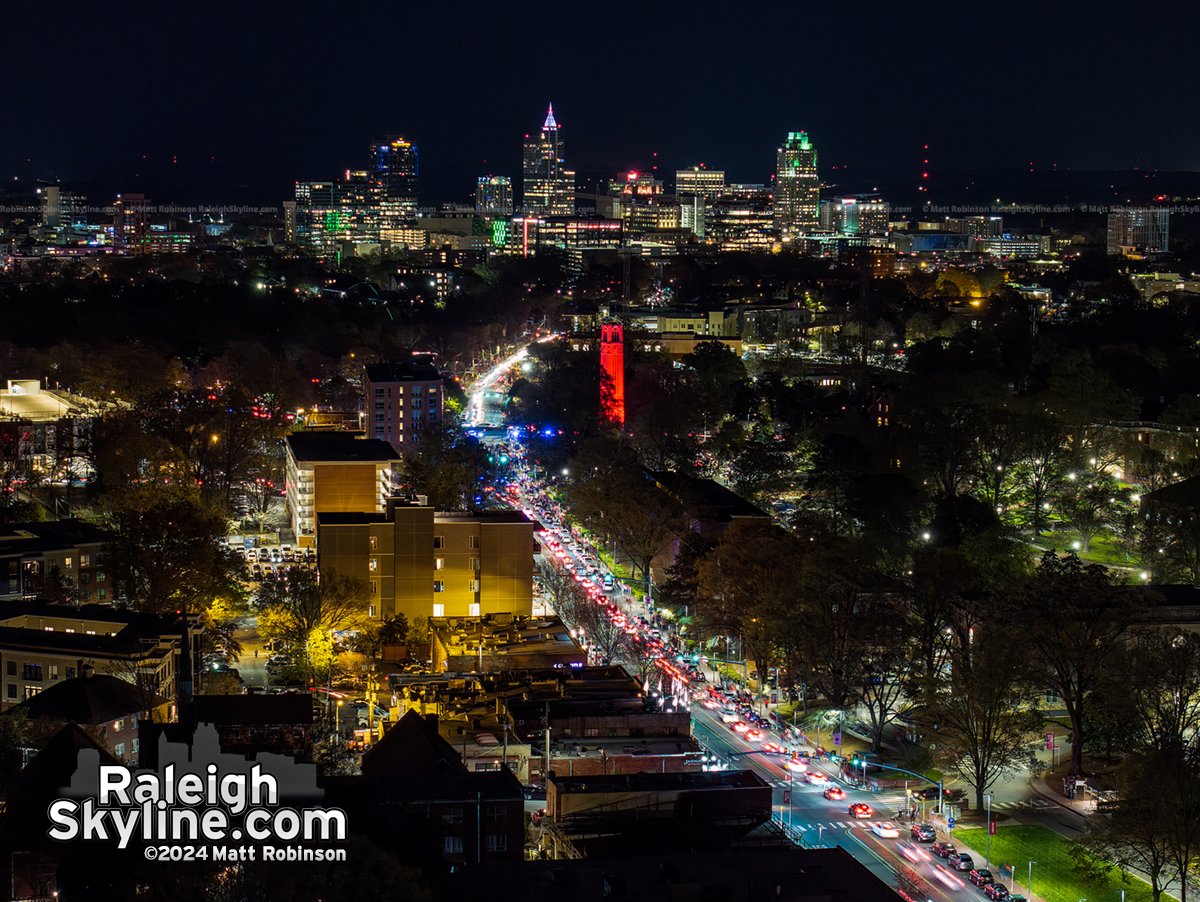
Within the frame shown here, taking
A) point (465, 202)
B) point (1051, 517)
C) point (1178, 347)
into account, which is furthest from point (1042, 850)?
point (465, 202)

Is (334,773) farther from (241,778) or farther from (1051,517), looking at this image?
(1051,517)

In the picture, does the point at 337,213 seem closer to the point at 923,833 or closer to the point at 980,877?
the point at 923,833

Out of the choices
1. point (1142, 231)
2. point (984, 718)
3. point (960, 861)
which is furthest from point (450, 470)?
point (1142, 231)

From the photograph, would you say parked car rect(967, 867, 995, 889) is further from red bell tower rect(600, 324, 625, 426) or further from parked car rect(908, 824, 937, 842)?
red bell tower rect(600, 324, 625, 426)

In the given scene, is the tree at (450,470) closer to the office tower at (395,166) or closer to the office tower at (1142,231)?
the office tower at (1142,231)

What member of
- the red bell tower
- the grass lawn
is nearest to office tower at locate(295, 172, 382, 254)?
the red bell tower

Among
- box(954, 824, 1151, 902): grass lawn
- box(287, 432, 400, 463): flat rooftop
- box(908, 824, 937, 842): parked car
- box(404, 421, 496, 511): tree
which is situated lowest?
box(954, 824, 1151, 902): grass lawn
